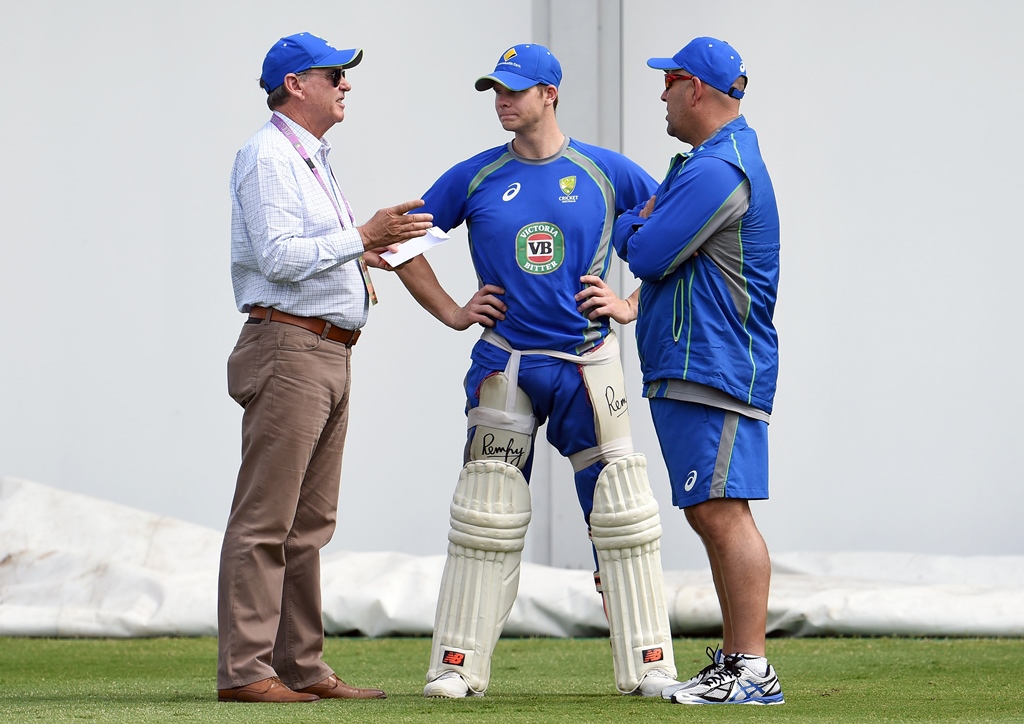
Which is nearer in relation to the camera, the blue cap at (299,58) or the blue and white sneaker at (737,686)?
the blue and white sneaker at (737,686)

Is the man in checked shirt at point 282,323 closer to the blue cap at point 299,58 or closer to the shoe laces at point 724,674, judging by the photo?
the blue cap at point 299,58

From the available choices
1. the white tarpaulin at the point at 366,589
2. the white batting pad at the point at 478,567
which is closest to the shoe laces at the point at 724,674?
the white batting pad at the point at 478,567

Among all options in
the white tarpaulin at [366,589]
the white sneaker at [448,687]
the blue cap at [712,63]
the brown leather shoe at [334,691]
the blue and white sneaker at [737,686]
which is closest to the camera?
the blue and white sneaker at [737,686]

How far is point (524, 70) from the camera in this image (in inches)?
113

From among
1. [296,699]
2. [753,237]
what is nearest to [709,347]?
[753,237]

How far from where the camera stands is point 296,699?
2680 mm

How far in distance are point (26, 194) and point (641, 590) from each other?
131 inches

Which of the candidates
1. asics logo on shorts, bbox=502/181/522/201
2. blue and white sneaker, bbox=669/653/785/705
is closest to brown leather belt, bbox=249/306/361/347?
asics logo on shorts, bbox=502/181/522/201

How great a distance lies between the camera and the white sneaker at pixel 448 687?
2.73 meters

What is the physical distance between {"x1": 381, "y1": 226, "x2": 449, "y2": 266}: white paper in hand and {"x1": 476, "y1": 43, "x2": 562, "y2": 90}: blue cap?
325mm

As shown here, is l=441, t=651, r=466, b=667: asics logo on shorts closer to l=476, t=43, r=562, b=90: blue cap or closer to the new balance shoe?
the new balance shoe

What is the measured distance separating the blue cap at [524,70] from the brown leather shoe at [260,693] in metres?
1.24

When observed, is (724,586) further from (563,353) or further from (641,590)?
(563,353)

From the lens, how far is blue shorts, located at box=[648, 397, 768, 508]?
254 centimetres
